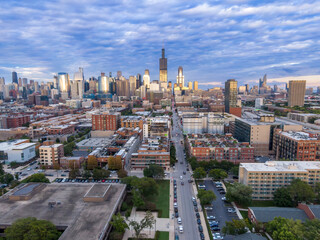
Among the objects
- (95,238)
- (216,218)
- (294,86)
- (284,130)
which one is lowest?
(216,218)

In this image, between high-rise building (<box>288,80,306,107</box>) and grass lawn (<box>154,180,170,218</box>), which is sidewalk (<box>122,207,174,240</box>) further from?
high-rise building (<box>288,80,306,107</box>)

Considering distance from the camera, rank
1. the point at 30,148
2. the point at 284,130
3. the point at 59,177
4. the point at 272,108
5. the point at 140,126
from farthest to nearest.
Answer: the point at 272,108, the point at 140,126, the point at 284,130, the point at 30,148, the point at 59,177

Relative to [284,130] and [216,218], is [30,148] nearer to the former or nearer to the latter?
[216,218]

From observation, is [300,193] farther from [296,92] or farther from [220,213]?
[296,92]

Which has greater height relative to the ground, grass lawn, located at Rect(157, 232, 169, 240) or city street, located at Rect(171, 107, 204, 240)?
city street, located at Rect(171, 107, 204, 240)

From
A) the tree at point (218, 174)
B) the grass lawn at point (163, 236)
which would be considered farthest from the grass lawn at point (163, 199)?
the tree at point (218, 174)

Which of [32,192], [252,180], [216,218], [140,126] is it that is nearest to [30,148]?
[32,192]

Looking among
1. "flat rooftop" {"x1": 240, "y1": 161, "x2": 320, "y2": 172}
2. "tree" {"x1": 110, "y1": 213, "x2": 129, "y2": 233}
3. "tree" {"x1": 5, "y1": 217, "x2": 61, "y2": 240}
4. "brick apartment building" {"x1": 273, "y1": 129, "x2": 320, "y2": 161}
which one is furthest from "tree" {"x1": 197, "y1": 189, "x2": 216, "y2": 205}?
"brick apartment building" {"x1": 273, "y1": 129, "x2": 320, "y2": 161}
